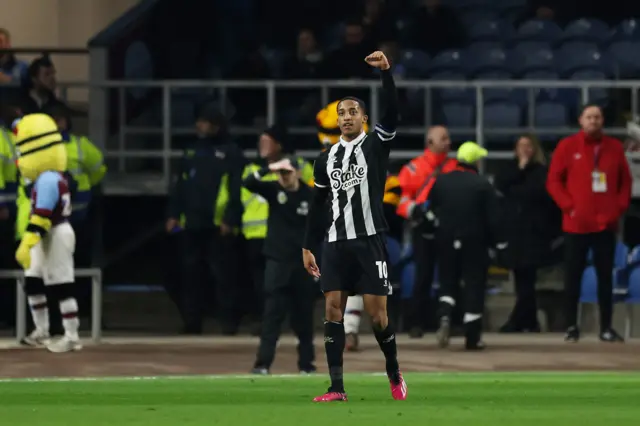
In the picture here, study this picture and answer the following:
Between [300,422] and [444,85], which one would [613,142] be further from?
[300,422]

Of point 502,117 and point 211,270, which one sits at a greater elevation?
point 502,117

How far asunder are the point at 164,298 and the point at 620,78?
592 centimetres

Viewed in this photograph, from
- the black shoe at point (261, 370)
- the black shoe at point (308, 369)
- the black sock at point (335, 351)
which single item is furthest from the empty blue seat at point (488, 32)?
the black sock at point (335, 351)

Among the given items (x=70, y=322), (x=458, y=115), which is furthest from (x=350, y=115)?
(x=458, y=115)

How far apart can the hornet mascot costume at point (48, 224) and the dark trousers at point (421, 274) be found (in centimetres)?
330

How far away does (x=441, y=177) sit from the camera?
17.2 meters

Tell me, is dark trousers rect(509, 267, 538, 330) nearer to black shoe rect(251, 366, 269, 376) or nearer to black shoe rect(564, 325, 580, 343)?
black shoe rect(564, 325, 580, 343)

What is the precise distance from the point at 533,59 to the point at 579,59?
1.80 ft

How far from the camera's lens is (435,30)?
2183 centimetres

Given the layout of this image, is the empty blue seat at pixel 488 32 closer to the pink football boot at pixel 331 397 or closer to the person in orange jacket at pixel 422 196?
the person in orange jacket at pixel 422 196

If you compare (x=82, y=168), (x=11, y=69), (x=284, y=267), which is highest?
(x=11, y=69)

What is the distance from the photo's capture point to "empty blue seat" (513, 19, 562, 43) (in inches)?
859

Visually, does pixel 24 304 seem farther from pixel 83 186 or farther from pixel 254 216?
pixel 254 216

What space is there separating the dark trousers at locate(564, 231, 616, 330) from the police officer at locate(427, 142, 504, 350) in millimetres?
941
